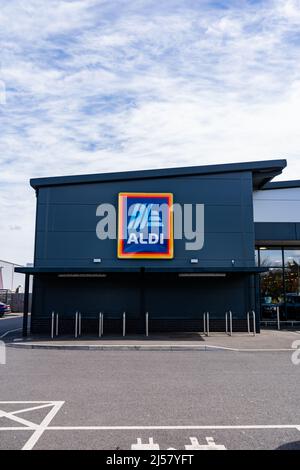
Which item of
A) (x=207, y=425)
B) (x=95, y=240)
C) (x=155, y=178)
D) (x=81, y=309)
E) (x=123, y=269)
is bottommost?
(x=207, y=425)

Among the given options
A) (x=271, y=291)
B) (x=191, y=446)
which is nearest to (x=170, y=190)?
(x=271, y=291)

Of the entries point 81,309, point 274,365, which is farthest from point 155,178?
point 274,365

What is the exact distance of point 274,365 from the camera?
1155 centimetres

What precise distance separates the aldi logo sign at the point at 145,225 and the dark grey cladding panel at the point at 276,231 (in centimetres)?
508

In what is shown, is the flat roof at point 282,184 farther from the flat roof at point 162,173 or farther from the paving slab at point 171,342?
the paving slab at point 171,342

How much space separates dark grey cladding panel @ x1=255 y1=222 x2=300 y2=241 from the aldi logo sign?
5.08 meters

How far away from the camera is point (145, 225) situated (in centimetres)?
1959

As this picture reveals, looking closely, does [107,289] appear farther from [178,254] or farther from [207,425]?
[207,425]

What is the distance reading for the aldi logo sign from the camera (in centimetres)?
1948

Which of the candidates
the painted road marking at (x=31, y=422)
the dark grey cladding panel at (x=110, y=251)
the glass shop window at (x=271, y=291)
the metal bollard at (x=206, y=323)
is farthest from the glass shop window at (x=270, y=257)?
the painted road marking at (x=31, y=422)

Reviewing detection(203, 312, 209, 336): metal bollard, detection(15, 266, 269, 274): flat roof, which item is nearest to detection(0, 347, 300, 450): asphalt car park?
detection(15, 266, 269, 274): flat roof

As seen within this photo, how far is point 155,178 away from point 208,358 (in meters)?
9.52

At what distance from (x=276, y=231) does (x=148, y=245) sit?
6753 millimetres

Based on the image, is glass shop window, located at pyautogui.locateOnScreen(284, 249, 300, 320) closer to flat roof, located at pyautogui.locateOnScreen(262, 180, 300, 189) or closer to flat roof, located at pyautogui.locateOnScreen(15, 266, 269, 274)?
flat roof, located at pyautogui.locateOnScreen(262, 180, 300, 189)
